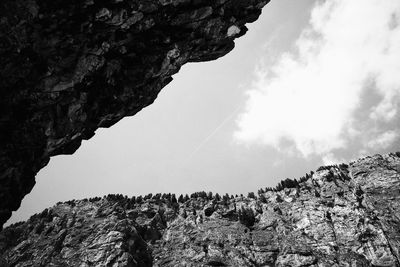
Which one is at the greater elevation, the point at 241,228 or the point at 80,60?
the point at 241,228

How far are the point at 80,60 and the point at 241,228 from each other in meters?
48.9

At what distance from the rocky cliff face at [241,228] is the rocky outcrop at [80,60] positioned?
3346cm

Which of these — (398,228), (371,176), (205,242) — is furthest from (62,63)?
(371,176)

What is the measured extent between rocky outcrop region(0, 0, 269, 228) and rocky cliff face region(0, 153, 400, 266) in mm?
33456

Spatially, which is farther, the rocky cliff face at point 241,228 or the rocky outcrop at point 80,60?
the rocky cliff face at point 241,228

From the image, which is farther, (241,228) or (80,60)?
(241,228)

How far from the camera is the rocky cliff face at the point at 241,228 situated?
4816cm

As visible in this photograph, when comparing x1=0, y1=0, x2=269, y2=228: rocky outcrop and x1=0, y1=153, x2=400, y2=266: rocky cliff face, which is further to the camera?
x1=0, y1=153, x2=400, y2=266: rocky cliff face

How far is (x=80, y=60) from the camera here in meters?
20.9

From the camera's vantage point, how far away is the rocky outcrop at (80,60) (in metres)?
17.9

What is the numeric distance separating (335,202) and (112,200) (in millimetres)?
54172

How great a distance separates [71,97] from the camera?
22.4 m

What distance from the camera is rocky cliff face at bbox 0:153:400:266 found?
48156 mm

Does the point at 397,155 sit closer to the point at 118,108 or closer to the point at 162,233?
the point at 162,233
